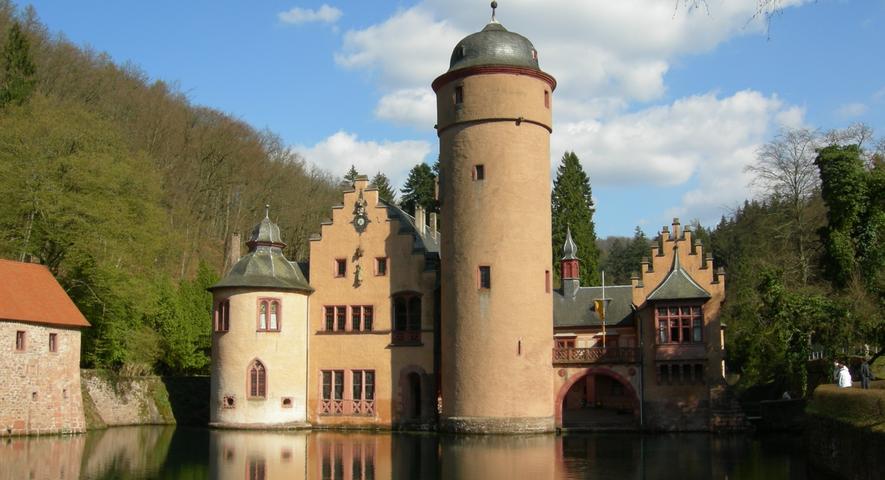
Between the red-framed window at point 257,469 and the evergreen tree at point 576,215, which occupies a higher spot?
the evergreen tree at point 576,215

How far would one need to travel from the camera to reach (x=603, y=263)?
93.7 meters

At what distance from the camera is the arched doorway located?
33.0 metres

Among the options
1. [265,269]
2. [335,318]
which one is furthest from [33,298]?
[335,318]

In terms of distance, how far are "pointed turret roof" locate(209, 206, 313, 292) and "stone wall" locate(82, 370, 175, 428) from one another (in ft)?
17.8

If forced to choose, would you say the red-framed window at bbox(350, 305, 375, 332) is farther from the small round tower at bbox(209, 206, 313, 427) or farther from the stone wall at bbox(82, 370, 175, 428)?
the stone wall at bbox(82, 370, 175, 428)

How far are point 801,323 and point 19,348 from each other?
24.3 m

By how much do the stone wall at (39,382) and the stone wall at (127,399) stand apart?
3059mm

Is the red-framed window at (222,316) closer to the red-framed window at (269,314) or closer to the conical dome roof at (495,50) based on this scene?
the red-framed window at (269,314)

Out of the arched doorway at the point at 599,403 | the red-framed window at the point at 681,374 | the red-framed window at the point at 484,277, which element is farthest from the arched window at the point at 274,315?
the red-framed window at the point at 681,374

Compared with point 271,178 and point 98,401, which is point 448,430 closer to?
point 98,401

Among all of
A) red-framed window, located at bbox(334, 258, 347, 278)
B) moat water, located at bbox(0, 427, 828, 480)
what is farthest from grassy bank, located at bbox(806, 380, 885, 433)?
red-framed window, located at bbox(334, 258, 347, 278)

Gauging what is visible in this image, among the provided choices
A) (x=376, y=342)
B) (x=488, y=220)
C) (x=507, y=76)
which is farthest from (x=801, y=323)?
(x=376, y=342)

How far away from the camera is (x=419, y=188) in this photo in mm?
67688

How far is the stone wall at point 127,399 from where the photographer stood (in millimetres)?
34031
